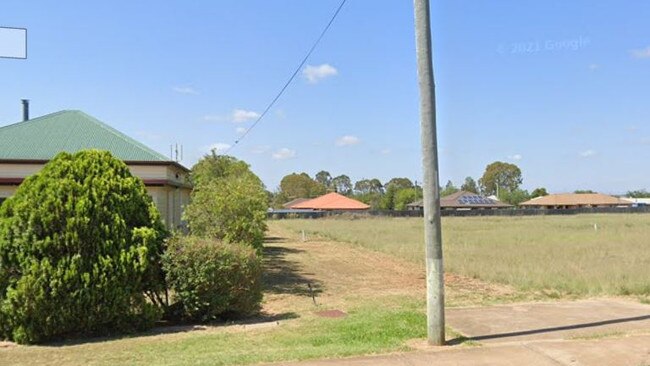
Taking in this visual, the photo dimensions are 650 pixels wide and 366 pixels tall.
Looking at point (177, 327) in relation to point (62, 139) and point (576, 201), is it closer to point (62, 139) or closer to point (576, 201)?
point (62, 139)

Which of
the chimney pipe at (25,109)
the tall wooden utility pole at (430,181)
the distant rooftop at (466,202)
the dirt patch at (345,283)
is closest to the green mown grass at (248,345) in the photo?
the tall wooden utility pole at (430,181)

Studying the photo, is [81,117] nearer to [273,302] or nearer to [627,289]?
[273,302]

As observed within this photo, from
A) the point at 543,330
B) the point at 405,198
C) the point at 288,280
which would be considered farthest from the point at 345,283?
the point at 405,198

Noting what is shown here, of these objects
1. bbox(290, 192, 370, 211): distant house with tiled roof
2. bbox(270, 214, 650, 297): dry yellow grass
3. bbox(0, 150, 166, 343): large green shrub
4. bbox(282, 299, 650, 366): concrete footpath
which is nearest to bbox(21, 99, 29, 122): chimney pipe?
bbox(270, 214, 650, 297): dry yellow grass

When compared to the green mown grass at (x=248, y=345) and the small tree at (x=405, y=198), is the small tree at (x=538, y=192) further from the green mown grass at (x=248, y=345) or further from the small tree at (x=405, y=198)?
the green mown grass at (x=248, y=345)

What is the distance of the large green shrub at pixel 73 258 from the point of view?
26.2 feet

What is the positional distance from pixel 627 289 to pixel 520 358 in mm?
6727

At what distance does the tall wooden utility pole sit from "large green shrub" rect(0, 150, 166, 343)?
4531 millimetres

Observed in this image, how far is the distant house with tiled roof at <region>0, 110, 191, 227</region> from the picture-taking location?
62.0 feet

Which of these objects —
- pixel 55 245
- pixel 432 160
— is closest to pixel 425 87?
pixel 432 160

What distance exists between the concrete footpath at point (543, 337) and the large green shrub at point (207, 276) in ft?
11.3

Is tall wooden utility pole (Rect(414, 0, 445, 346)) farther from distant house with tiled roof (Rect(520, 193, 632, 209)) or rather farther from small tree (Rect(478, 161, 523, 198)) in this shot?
small tree (Rect(478, 161, 523, 198))

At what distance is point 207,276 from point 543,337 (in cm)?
515

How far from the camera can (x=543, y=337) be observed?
726 cm
